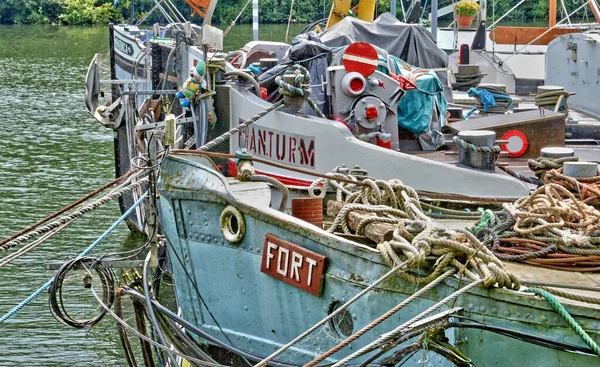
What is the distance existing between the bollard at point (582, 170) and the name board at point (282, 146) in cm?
320

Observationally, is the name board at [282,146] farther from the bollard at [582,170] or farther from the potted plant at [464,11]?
the potted plant at [464,11]

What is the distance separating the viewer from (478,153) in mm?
9945

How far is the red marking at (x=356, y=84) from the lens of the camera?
11.5 meters

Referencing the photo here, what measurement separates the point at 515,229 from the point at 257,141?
4.64 m

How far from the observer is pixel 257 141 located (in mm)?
11398

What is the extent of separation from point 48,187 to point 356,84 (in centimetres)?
1111

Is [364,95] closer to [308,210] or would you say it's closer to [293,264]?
[308,210]

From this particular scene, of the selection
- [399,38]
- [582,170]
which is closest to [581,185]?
[582,170]

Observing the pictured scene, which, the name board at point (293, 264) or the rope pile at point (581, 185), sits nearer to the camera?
the name board at point (293, 264)

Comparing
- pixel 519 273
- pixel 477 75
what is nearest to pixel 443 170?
pixel 519 273

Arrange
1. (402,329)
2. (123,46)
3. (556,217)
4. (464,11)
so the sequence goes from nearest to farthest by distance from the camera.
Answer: (402,329) < (556,217) < (123,46) < (464,11)

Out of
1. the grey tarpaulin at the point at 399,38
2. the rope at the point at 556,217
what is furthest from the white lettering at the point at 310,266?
the grey tarpaulin at the point at 399,38

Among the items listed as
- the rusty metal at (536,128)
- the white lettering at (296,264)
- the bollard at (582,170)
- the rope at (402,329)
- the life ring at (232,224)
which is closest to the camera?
the rope at (402,329)

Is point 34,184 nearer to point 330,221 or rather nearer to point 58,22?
point 330,221
